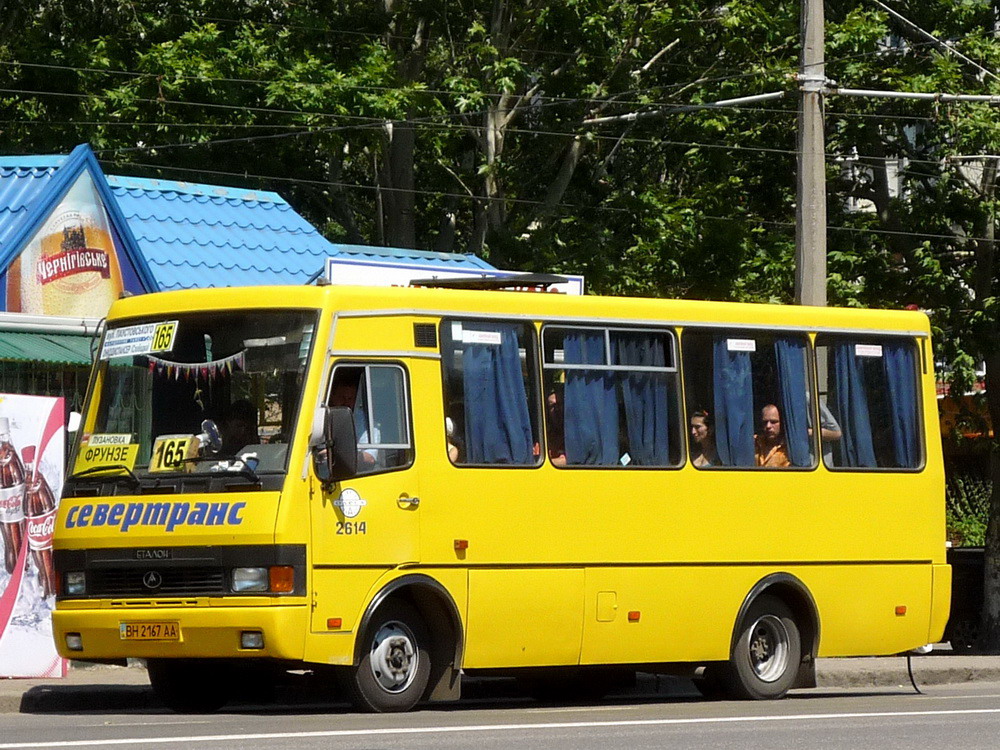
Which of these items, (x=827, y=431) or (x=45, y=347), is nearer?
(x=827, y=431)

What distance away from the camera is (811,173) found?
19344 millimetres

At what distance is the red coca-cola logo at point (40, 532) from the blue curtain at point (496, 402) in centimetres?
364

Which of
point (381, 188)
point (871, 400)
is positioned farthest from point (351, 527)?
point (381, 188)

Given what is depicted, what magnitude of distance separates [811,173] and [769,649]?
5840mm

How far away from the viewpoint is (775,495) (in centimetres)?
1485

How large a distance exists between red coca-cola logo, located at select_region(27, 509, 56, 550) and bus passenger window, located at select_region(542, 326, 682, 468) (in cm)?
392

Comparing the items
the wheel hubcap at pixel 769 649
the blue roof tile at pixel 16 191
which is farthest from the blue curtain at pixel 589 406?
the blue roof tile at pixel 16 191

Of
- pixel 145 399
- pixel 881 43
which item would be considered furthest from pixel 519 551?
pixel 881 43

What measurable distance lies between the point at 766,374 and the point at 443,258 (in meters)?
8.41

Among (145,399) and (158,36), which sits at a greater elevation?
(158,36)

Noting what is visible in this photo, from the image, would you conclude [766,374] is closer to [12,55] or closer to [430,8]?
[430,8]

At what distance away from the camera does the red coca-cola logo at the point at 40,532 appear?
15.0 meters

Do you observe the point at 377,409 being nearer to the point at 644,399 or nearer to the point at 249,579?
the point at 249,579

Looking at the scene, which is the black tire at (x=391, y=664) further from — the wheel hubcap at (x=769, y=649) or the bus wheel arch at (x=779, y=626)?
the wheel hubcap at (x=769, y=649)
